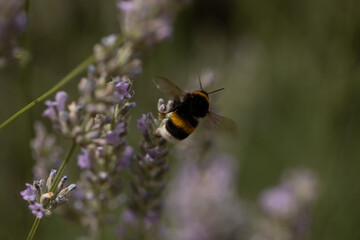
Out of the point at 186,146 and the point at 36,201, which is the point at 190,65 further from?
the point at 36,201

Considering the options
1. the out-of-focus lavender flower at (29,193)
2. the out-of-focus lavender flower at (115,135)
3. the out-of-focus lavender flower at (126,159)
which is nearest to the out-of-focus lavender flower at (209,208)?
the out-of-focus lavender flower at (126,159)

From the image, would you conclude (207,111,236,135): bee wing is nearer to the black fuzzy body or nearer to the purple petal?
the black fuzzy body

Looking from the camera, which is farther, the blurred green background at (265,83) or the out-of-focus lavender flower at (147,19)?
the blurred green background at (265,83)

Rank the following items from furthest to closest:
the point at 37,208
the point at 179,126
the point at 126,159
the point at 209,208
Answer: the point at 209,208 → the point at 179,126 → the point at 126,159 → the point at 37,208

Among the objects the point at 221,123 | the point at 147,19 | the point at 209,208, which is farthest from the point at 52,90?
the point at 209,208

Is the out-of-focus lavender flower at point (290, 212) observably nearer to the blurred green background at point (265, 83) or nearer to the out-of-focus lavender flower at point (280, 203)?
the out-of-focus lavender flower at point (280, 203)

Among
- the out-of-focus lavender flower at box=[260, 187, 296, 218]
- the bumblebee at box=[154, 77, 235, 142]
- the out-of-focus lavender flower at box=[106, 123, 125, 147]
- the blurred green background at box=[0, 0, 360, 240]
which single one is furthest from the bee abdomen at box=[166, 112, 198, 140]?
the blurred green background at box=[0, 0, 360, 240]

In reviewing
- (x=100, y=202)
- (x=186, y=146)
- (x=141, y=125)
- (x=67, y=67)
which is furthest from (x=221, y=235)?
(x=67, y=67)

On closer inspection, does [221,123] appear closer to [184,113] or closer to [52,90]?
[184,113]
